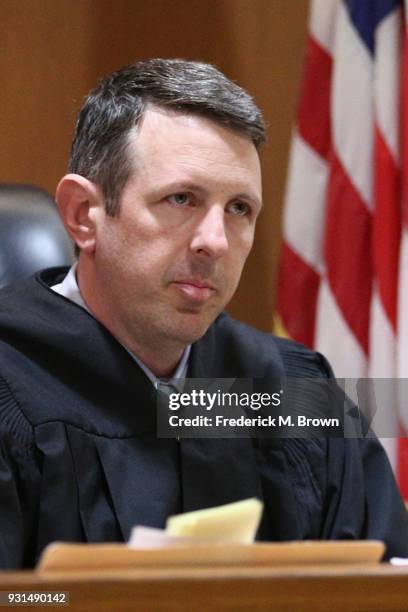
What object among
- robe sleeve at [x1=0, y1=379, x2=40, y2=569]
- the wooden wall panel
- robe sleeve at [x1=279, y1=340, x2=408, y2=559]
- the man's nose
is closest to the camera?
robe sleeve at [x1=0, y1=379, x2=40, y2=569]

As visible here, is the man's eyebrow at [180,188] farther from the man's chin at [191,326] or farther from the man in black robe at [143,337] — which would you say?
the man's chin at [191,326]

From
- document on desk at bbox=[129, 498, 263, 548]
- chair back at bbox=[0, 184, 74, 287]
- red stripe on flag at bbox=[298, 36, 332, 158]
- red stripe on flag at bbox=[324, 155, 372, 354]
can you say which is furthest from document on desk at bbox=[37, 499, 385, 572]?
red stripe on flag at bbox=[298, 36, 332, 158]

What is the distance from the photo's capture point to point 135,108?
1589mm

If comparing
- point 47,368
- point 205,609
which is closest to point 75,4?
point 47,368

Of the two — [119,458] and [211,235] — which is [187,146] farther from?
[119,458]

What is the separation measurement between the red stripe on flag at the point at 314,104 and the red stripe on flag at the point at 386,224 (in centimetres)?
17

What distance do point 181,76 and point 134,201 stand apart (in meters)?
0.20

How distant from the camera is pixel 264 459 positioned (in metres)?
1.65

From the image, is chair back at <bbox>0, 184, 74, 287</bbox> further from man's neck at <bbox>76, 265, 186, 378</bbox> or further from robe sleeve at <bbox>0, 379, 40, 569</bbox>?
robe sleeve at <bbox>0, 379, 40, 569</bbox>

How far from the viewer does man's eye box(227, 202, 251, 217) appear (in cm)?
158

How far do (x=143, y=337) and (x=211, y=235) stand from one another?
188 mm

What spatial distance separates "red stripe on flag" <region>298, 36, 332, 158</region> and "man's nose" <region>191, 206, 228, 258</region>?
127 cm

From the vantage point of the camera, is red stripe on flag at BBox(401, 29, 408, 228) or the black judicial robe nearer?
the black judicial robe

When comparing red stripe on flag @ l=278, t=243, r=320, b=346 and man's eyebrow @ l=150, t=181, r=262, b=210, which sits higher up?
man's eyebrow @ l=150, t=181, r=262, b=210
